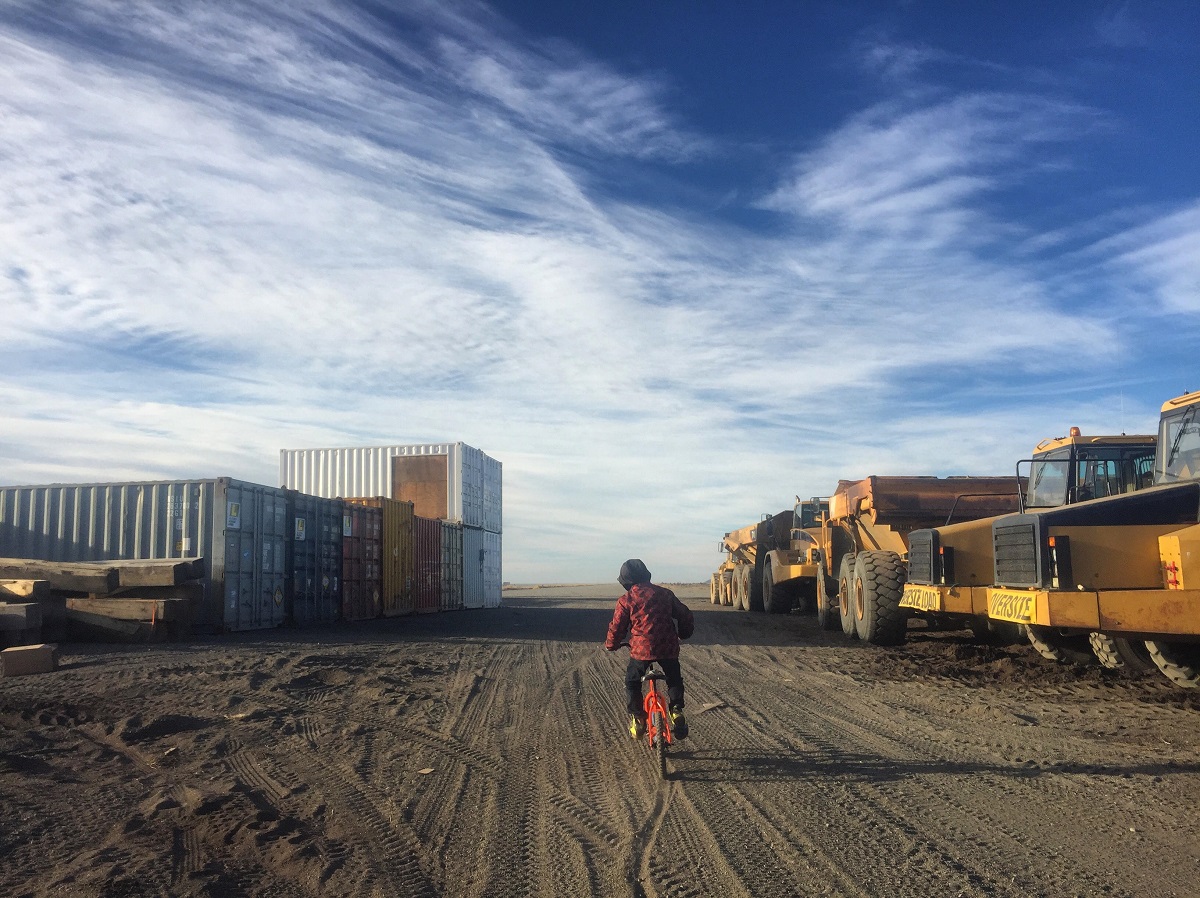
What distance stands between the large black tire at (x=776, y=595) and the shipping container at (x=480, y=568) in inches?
441

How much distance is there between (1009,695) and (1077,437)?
134 inches

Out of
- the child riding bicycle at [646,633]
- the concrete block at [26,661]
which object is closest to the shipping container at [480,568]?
the concrete block at [26,661]

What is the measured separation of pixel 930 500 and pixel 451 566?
18.1m

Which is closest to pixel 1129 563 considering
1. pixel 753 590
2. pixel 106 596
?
pixel 106 596

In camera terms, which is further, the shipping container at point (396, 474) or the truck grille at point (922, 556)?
the shipping container at point (396, 474)

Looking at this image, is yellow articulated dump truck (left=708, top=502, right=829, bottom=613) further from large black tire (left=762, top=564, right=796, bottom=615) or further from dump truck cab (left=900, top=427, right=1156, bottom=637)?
dump truck cab (left=900, top=427, right=1156, bottom=637)

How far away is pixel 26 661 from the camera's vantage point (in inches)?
397

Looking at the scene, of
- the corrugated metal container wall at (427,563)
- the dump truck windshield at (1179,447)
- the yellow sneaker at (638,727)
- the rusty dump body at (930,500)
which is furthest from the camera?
the corrugated metal container wall at (427,563)

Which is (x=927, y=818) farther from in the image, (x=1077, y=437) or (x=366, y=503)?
(x=366, y=503)

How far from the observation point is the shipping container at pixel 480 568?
102 ft

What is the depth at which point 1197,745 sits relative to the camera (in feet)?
22.2

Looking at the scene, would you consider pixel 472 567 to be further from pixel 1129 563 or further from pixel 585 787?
pixel 585 787

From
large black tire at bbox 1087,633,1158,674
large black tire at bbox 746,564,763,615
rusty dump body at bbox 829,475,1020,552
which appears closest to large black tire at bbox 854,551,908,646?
rusty dump body at bbox 829,475,1020,552

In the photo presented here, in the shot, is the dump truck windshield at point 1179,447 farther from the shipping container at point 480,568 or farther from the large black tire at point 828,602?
the shipping container at point 480,568
